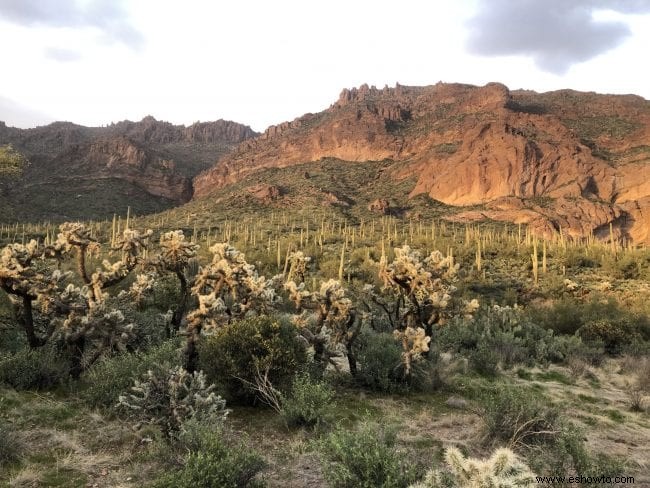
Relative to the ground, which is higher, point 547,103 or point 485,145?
point 547,103

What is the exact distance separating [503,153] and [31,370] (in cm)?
7462

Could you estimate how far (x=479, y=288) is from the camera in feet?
96.3

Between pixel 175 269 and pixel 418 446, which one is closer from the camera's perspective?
pixel 418 446

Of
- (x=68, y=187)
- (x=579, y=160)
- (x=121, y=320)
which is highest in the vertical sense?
Answer: (x=579, y=160)

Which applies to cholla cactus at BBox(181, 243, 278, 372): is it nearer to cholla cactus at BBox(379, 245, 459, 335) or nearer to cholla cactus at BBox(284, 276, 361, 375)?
cholla cactus at BBox(284, 276, 361, 375)

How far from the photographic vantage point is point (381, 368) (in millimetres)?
9812

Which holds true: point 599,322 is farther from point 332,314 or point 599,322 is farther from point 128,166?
point 128,166

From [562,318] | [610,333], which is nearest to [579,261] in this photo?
[562,318]

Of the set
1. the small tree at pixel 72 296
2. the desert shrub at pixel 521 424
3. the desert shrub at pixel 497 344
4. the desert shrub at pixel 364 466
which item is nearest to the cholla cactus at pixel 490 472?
the desert shrub at pixel 364 466

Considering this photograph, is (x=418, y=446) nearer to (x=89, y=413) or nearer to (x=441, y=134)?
(x=89, y=413)

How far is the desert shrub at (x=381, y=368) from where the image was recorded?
9469mm

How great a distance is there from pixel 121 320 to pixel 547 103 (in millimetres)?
107471

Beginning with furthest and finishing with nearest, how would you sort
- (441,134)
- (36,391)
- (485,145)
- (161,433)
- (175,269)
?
(441,134) < (485,145) < (175,269) < (36,391) < (161,433)

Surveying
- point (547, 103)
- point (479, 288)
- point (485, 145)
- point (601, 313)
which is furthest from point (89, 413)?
point (547, 103)
